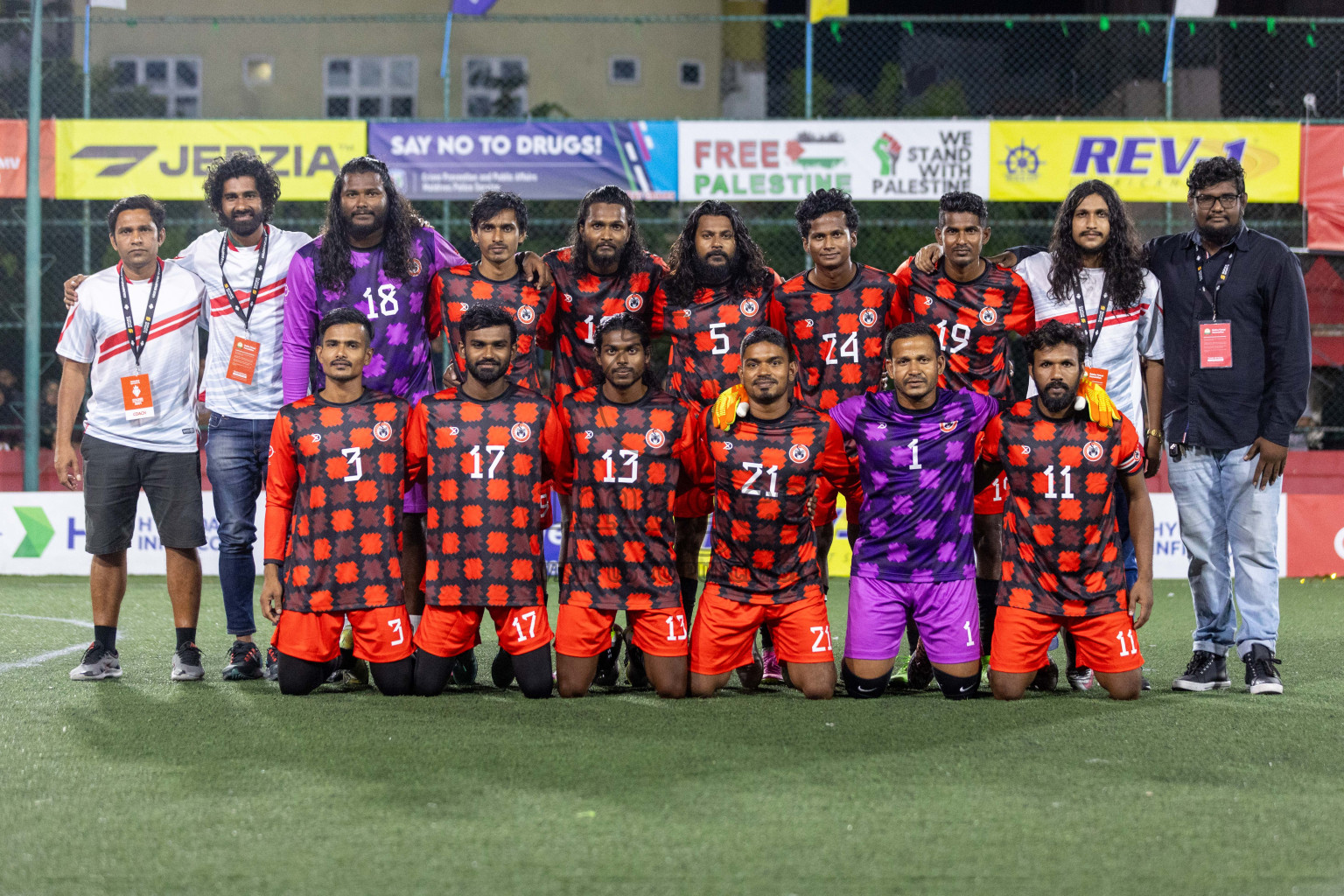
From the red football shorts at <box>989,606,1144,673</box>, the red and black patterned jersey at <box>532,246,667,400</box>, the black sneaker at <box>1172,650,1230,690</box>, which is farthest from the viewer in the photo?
the red and black patterned jersey at <box>532,246,667,400</box>

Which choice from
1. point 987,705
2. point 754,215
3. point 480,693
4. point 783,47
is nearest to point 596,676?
point 480,693

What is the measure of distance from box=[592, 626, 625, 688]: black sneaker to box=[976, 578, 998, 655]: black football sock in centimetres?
157

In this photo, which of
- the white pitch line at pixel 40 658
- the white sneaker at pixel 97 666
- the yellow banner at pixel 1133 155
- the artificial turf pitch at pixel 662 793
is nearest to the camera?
the artificial turf pitch at pixel 662 793

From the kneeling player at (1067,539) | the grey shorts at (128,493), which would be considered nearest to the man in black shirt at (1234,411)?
the kneeling player at (1067,539)

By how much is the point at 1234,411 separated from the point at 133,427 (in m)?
4.59

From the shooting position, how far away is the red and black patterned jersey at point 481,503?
16.6ft

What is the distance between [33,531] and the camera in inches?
403

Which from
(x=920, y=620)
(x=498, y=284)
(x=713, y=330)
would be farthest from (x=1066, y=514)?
(x=498, y=284)

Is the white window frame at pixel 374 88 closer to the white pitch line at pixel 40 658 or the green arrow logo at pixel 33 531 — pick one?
the green arrow logo at pixel 33 531

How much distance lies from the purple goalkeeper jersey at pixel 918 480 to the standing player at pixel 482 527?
1.29 m

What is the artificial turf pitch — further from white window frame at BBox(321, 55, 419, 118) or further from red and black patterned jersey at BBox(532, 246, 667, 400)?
white window frame at BBox(321, 55, 419, 118)

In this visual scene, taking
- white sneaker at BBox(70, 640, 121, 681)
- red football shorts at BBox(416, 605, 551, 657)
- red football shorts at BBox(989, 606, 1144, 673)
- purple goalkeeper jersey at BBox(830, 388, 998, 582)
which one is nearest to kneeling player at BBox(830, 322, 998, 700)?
purple goalkeeper jersey at BBox(830, 388, 998, 582)

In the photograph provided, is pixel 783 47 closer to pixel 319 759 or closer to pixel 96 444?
pixel 96 444

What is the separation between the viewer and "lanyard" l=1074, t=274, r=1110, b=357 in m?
5.38
